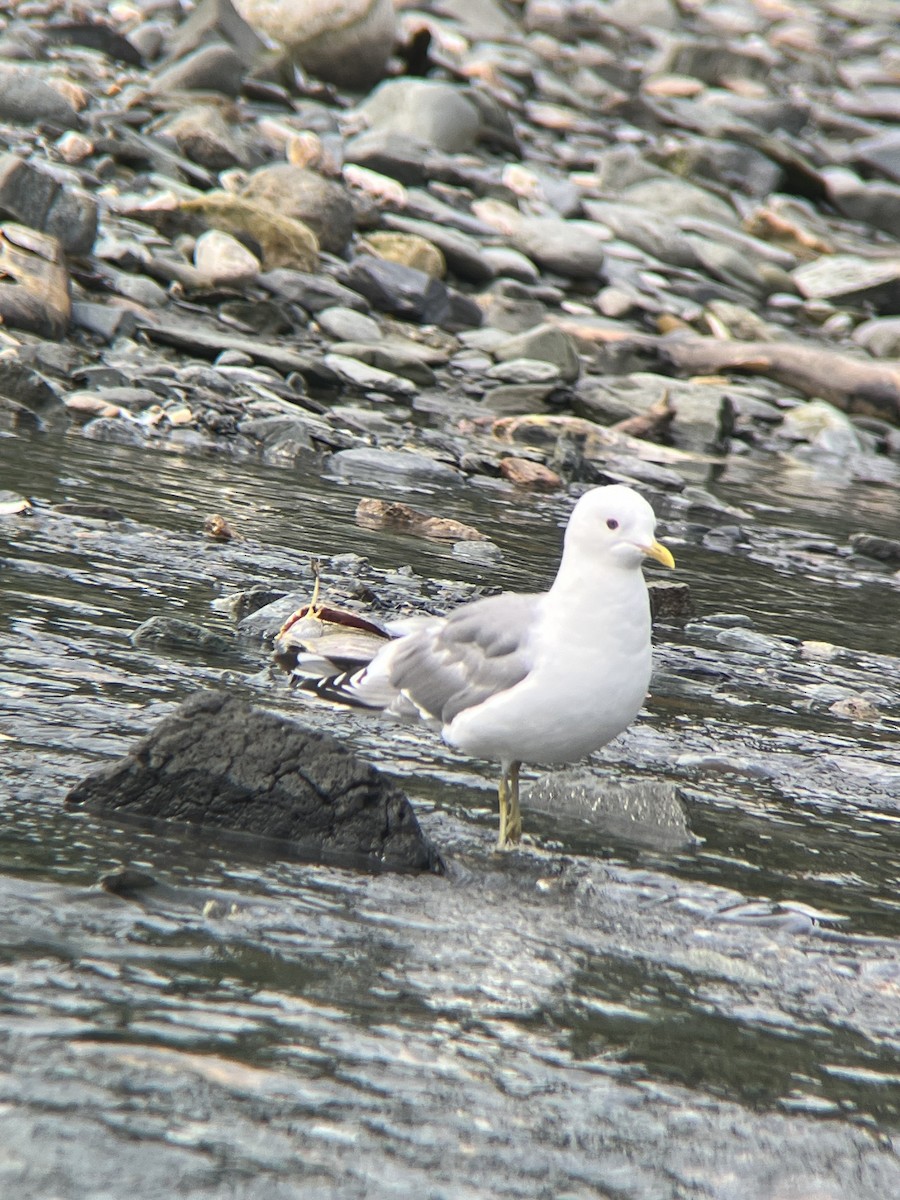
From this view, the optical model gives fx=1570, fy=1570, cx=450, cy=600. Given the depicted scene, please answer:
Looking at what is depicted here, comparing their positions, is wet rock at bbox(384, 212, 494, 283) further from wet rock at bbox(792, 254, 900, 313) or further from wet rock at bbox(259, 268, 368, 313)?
wet rock at bbox(792, 254, 900, 313)

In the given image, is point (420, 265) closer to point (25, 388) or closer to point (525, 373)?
point (525, 373)

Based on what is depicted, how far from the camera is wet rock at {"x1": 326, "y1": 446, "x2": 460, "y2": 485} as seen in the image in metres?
10.6

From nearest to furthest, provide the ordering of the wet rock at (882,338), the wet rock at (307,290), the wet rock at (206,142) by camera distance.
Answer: the wet rock at (307,290)
the wet rock at (206,142)
the wet rock at (882,338)

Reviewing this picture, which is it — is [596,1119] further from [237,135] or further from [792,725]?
[237,135]

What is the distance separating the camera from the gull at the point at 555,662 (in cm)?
436

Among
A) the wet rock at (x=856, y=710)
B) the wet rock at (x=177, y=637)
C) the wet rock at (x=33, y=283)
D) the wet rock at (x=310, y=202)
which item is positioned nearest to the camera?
the wet rock at (x=177, y=637)

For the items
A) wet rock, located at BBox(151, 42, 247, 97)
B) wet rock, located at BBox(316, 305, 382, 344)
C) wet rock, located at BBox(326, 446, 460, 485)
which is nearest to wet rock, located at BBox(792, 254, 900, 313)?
wet rock, located at BBox(151, 42, 247, 97)

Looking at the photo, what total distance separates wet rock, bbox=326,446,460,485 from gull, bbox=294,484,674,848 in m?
5.71

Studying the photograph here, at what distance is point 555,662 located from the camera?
14.4ft

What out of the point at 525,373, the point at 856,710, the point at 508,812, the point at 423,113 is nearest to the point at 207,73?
the point at 423,113

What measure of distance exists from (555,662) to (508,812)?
547 mm

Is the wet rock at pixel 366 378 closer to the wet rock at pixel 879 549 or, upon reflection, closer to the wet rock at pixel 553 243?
the wet rock at pixel 879 549

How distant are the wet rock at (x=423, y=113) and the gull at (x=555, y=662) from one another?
16.8m

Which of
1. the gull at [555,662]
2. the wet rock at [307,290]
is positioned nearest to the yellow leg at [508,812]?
the gull at [555,662]
